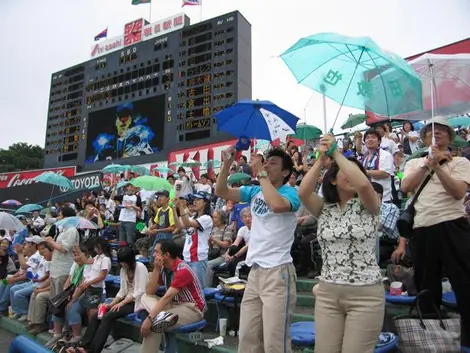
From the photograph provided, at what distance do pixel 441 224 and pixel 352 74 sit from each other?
1.25m

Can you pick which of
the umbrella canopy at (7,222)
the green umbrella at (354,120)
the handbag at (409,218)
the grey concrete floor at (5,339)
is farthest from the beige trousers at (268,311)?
the green umbrella at (354,120)

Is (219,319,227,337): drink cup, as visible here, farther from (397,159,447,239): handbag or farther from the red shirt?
(397,159,447,239): handbag

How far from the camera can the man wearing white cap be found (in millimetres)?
2387

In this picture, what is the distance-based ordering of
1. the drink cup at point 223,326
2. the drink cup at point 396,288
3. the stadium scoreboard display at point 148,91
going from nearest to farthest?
the drink cup at point 396,288
the drink cup at point 223,326
the stadium scoreboard display at point 148,91

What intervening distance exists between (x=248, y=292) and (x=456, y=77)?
2376 mm

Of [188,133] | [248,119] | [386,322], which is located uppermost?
[188,133]

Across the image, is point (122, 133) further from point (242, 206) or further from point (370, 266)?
point (370, 266)

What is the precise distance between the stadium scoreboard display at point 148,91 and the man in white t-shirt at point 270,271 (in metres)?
16.5

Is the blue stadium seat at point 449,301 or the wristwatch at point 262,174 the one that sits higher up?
the wristwatch at point 262,174

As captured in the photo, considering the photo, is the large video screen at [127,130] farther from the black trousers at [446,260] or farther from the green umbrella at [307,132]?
the black trousers at [446,260]

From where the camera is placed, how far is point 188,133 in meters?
20.4

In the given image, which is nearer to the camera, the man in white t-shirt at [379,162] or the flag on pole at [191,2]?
the man in white t-shirt at [379,162]

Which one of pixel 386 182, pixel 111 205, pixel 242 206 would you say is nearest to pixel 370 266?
pixel 386 182

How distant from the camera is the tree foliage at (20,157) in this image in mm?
46375
